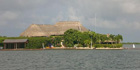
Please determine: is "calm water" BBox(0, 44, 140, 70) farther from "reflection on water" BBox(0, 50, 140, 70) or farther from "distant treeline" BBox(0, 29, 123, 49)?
"distant treeline" BBox(0, 29, 123, 49)

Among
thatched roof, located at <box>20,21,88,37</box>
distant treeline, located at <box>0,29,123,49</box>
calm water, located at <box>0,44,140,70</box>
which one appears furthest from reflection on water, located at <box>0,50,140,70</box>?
thatched roof, located at <box>20,21,88,37</box>

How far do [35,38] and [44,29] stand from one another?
25.2 ft

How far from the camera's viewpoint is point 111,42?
245 feet

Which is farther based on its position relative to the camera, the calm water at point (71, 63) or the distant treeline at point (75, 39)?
the distant treeline at point (75, 39)

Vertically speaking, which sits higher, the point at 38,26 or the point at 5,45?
the point at 38,26

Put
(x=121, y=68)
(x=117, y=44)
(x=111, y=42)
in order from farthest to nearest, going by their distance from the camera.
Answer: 1. (x=111, y=42)
2. (x=117, y=44)
3. (x=121, y=68)

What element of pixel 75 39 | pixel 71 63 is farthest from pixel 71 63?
pixel 75 39

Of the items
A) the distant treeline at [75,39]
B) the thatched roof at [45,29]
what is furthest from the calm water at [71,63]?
the thatched roof at [45,29]

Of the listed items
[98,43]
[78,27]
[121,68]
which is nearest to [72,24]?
[78,27]

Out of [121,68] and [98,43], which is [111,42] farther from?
[121,68]

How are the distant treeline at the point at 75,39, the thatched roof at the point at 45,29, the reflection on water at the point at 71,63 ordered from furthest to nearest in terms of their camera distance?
the thatched roof at the point at 45,29
the distant treeline at the point at 75,39
the reflection on water at the point at 71,63

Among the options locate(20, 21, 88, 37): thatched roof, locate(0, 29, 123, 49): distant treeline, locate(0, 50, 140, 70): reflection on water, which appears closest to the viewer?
locate(0, 50, 140, 70): reflection on water

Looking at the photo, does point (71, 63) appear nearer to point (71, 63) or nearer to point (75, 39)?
point (71, 63)

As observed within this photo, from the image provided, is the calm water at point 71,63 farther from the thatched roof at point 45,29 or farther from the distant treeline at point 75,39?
the thatched roof at point 45,29
